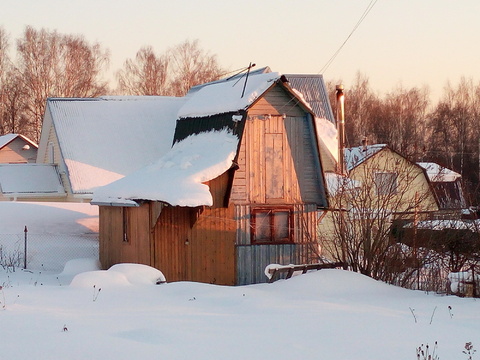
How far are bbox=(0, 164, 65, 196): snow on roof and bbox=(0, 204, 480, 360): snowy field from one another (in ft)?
64.7

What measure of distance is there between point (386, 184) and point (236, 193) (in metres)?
4.99

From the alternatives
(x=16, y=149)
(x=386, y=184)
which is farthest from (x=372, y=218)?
(x=16, y=149)

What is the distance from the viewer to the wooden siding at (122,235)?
841 inches

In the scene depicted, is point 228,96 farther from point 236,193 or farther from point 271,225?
Answer: point 271,225

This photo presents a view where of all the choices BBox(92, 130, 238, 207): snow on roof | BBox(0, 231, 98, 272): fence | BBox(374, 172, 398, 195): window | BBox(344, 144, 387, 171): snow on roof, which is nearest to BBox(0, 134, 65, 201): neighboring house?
BBox(0, 231, 98, 272): fence

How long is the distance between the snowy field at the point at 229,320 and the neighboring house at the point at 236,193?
4.90 metres

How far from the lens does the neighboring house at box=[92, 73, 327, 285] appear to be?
21.0 metres

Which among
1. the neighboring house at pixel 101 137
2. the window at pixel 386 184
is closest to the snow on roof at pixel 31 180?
the neighboring house at pixel 101 137

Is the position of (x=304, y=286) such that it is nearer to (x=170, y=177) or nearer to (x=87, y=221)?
(x=170, y=177)

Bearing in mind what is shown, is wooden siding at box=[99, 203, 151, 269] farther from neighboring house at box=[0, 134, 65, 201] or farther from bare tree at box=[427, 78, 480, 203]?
bare tree at box=[427, 78, 480, 203]

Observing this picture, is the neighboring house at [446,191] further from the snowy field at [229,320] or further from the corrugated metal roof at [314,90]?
the corrugated metal roof at [314,90]

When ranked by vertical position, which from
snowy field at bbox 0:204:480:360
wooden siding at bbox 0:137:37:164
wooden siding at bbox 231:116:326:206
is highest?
wooden siding at bbox 0:137:37:164

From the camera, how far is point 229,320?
11203 millimetres

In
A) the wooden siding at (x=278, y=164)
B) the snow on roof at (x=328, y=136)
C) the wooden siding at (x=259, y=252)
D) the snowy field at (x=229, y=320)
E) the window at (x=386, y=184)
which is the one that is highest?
the snow on roof at (x=328, y=136)
